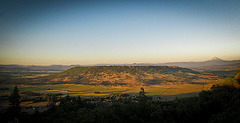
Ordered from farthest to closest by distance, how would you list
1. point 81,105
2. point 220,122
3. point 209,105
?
point 81,105, point 209,105, point 220,122

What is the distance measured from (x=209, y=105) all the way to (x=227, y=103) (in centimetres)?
314

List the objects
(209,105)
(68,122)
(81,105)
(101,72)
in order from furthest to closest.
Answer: (101,72)
(81,105)
(209,105)
(68,122)

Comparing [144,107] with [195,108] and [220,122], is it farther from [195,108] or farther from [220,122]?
[220,122]

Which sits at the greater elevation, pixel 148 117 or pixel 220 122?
pixel 220 122

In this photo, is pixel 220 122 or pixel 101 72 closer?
pixel 220 122

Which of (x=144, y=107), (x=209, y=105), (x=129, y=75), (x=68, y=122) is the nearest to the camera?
(x=68, y=122)

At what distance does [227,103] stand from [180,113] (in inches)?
348

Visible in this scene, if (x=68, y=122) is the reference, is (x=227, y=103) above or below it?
above

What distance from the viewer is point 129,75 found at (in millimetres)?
160875

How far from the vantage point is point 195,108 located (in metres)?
26.3

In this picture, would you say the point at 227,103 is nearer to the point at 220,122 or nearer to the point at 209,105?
the point at 209,105

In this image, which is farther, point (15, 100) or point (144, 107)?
point (15, 100)

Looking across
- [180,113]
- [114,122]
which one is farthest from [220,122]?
[114,122]

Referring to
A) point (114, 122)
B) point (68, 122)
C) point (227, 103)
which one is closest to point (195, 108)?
point (227, 103)
